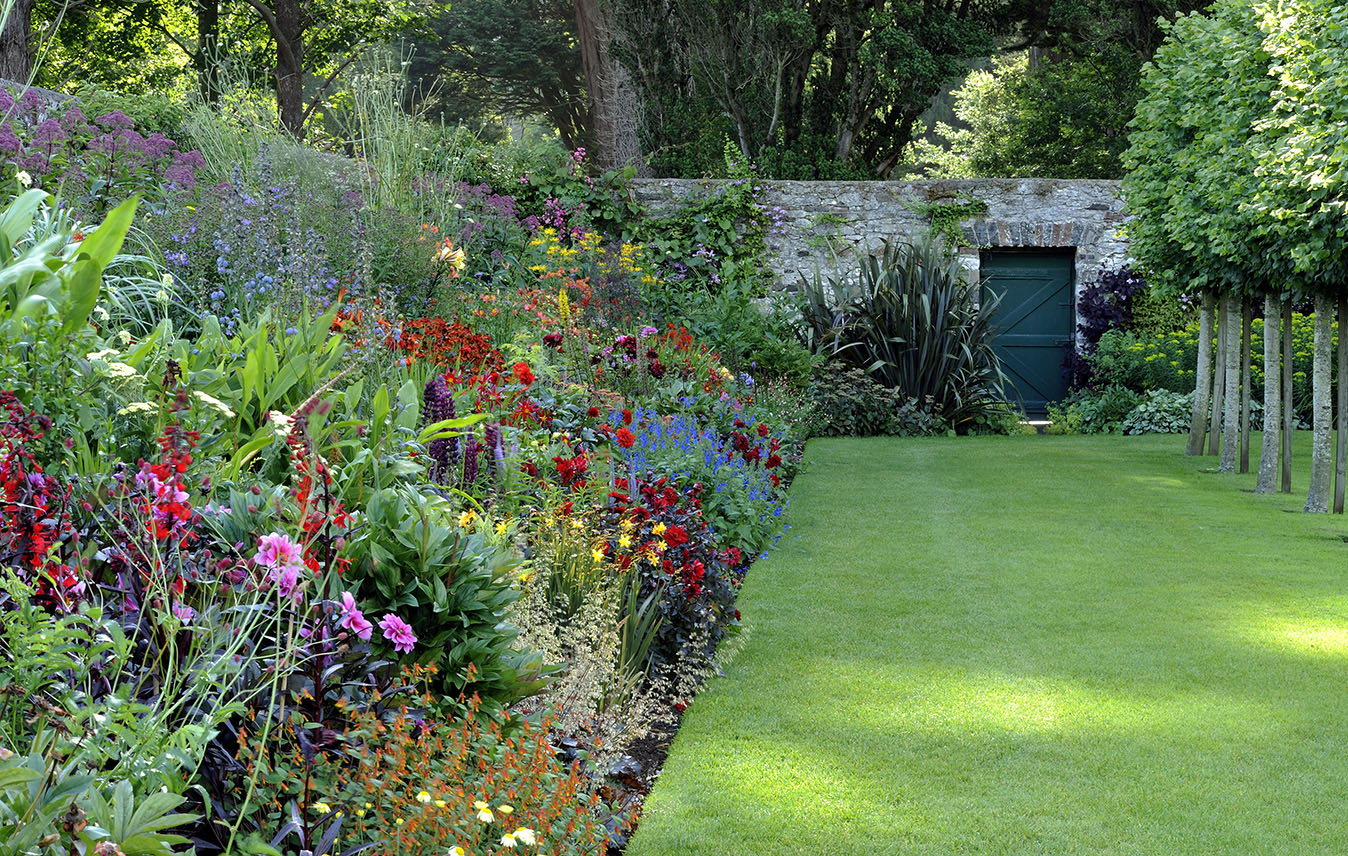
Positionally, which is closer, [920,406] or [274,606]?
[274,606]

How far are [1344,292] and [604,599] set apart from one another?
5.33m

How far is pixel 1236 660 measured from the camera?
3.99 m

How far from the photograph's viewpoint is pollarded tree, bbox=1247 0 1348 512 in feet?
17.4

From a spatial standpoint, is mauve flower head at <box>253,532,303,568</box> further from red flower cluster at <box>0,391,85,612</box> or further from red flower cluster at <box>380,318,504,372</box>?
red flower cluster at <box>380,318,504,372</box>

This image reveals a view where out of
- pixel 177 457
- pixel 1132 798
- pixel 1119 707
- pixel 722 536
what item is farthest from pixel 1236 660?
pixel 177 457

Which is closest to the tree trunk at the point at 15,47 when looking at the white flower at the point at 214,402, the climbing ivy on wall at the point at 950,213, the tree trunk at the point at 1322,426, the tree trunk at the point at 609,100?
the tree trunk at the point at 609,100

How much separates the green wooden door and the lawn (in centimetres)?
584

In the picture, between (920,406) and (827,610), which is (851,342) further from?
(827,610)

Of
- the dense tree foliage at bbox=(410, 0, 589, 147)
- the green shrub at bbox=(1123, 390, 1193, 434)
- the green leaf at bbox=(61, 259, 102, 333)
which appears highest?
the dense tree foliage at bbox=(410, 0, 589, 147)

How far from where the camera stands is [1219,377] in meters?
9.30

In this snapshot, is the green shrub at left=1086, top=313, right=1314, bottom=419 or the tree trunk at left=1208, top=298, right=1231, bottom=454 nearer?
the tree trunk at left=1208, top=298, right=1231, bottom=454

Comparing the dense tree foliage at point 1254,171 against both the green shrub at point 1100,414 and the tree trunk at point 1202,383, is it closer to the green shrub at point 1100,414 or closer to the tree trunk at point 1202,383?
the tree trunk at point 1202,383

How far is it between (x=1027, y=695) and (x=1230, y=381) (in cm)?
612

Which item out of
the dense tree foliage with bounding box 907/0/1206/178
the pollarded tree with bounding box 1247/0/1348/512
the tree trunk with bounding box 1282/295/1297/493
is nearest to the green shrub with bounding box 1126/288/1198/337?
the dense tree foliage with bounding box 907/0/1206/178
